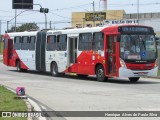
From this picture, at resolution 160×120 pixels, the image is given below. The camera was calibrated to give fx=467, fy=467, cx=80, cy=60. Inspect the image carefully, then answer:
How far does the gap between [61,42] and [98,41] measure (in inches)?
184

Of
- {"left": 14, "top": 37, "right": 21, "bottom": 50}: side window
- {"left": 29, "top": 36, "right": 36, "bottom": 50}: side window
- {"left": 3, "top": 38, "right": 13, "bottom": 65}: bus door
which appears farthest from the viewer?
{"left": 3, "top": 38, "right": 13, "bottom": 65}: bus door

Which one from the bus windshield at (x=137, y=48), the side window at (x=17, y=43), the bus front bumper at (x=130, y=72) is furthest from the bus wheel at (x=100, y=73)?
the side window at (x=17, y=43)

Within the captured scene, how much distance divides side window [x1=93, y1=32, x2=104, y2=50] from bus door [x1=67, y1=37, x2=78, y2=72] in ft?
7.77

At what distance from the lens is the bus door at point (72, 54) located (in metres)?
28.2

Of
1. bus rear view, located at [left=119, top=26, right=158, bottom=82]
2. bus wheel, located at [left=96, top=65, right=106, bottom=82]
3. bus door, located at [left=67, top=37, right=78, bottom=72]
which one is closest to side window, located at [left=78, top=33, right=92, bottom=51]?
bus door, located at [left=67, top=37, right=78, bottom=72]

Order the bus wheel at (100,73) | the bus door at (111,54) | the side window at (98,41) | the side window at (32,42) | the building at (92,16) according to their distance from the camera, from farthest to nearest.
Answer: the building at (92,16), the side window at (32,42), the side window at (98,41), the bus wheel at (100,73), the bus door at (111,54)

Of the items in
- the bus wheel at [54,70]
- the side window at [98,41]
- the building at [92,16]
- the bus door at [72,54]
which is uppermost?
the building at [92,16]

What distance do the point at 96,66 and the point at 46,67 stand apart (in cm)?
656

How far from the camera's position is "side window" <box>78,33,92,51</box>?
26.5m

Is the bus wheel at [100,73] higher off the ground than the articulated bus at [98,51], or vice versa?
the articulated bus at [98,51]

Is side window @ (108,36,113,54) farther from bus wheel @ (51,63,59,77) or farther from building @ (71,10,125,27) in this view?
building @ (71,10,125,27)

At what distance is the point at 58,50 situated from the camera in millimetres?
30047

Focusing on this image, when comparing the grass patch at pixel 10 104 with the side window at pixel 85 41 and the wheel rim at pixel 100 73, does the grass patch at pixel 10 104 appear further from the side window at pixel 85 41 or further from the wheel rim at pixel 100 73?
the side window at pixel 85 41

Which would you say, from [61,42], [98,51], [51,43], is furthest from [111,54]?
[51,43]
